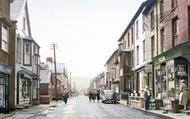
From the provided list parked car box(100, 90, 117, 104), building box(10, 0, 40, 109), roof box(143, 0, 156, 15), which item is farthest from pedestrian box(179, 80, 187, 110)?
parked car box(100, 90, 117, 104)

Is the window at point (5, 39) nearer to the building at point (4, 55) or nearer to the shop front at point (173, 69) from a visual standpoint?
the building at point (4, 55)

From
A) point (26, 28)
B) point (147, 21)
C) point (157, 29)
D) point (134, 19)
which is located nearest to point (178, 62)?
point (157, 29)

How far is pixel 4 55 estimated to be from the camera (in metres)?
33.8

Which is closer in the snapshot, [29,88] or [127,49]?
[29,88]

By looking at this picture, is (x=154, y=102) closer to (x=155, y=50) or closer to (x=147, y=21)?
(x=155, y=50)

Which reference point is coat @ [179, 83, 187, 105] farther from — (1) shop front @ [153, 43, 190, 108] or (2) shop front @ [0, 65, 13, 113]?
(2) shop front @ [0, 65, 13, 113]

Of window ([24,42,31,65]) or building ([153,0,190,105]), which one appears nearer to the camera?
building ([153,0,190,105])

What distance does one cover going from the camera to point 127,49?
Result: 68.4 m

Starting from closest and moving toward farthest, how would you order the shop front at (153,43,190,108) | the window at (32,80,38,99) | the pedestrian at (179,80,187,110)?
1. the pedestrian at (179,80,187,110)
2. the shop front at (153,43,190,108)
3. the window at (32,80,38,99)

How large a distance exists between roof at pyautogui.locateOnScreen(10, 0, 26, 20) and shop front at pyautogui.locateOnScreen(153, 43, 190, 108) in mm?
13781

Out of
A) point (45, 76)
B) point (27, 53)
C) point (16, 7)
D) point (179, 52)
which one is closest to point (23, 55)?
point (27, 53)

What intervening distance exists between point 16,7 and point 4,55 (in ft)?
40.4

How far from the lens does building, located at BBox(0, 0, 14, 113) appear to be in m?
32.2

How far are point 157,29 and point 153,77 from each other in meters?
4.57
